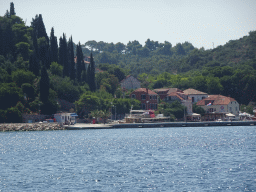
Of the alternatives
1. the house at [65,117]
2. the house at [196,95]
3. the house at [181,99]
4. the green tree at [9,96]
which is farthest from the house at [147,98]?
the green tree at [9,96]

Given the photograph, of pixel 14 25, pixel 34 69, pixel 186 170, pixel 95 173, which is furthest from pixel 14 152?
pixel 14 25

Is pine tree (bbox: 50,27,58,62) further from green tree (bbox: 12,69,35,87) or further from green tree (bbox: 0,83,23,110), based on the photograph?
green tree (bbox: 0,83,23,110)

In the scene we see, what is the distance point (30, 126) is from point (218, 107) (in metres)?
64.2

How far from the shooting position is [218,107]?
130875 mm

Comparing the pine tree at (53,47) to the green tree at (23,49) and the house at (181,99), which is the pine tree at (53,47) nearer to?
the green tree at (23,49)

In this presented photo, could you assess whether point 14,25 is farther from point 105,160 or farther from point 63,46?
point 105,160

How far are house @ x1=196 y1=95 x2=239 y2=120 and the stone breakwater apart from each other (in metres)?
51.6

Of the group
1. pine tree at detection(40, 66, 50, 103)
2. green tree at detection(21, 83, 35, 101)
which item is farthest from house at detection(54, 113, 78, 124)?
green tree at detection(21, 83, 35, 101)

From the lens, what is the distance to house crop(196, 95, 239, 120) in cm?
12744

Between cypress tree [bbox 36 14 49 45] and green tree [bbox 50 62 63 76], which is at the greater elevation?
cypress tree [bbox 36 14 49 45]

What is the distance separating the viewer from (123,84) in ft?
522

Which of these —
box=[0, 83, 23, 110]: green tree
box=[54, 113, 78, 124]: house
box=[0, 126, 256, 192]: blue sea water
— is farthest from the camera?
box=[54, 113, 78, 124]: house

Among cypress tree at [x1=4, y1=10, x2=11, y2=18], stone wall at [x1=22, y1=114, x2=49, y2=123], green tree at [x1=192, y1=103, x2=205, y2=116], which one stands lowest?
stone wall at [x1=22, y1=114, x2=49, y2=123]

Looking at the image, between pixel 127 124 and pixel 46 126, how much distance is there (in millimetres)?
21815
